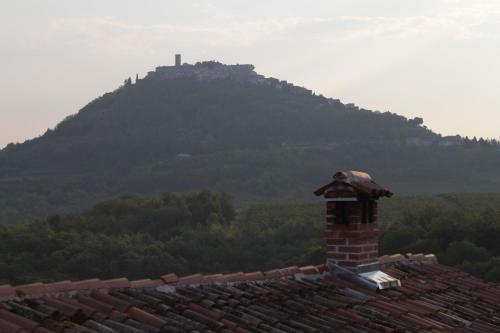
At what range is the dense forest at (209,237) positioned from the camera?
96.0 ft

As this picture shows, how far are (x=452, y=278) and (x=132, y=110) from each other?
355ft

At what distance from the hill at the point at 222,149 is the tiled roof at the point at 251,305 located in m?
58.8

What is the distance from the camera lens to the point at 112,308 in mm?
4648

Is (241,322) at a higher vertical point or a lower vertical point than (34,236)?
higher

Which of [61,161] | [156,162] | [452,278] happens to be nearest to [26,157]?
[61,161]

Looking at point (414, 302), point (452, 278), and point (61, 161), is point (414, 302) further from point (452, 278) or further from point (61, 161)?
point (61, 161)

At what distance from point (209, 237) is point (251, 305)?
145 ft

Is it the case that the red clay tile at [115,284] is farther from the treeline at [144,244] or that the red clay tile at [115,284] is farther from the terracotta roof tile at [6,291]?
the treeline at [144,244]

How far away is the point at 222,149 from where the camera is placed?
10075 centimetres

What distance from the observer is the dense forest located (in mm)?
29250

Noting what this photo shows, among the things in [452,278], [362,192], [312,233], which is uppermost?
[362,192]

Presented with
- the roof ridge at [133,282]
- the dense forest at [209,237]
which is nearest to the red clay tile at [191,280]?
the roof ridge at [133,282]

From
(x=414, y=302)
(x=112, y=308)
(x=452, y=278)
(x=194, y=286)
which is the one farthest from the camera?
(x=452, y=278)

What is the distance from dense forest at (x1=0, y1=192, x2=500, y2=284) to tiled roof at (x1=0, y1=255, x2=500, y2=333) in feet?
61.7
